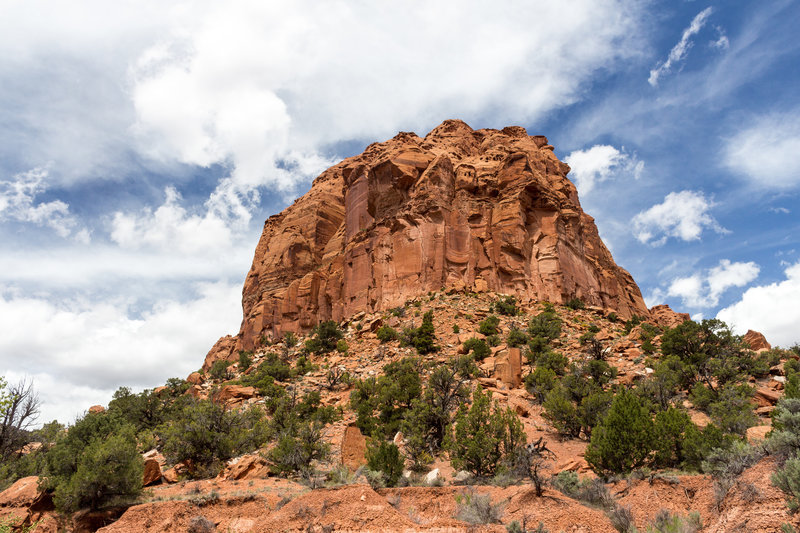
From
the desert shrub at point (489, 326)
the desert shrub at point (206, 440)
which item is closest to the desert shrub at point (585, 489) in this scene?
the desert shrub at point (206, 440)

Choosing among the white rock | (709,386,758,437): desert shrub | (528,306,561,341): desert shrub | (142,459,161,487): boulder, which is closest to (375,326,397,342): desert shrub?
(528,306,561,341): desert shrub

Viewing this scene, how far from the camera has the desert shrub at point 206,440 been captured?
20.1 metres

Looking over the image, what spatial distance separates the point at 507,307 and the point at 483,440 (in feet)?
87.9

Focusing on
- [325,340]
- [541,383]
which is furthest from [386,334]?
[541,383]

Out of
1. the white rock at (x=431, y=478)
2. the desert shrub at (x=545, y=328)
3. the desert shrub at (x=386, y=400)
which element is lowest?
the white rock at (x=431, y=478)

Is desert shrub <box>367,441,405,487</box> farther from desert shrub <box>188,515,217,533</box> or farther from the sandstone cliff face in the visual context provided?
the sandstone cliff face

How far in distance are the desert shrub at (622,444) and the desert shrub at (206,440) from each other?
15074mm

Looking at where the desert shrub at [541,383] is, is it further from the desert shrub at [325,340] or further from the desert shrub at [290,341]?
the desert shrub at [290,341]

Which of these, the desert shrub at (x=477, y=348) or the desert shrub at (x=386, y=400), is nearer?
the desert shrub at (x=386, y=400)

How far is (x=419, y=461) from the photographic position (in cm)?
1975

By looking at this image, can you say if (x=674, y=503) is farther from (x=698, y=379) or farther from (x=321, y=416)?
(x=321, y=416)

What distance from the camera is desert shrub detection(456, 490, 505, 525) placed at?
1186 cm

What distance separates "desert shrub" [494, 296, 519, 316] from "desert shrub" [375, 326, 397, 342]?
10495mm

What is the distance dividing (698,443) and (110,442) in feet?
64.9
